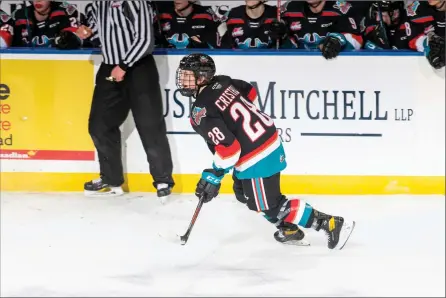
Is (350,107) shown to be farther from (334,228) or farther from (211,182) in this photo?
(211,182)

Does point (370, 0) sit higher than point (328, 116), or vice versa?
point (370, 0)

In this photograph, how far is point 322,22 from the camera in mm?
4410

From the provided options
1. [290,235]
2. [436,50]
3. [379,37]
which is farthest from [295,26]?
[290,235]

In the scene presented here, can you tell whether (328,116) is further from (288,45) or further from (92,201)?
(92,201)

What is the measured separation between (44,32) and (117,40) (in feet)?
1.87

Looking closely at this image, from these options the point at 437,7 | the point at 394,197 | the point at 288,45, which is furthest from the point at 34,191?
the point at 437,7

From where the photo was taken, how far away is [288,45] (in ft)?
14.7

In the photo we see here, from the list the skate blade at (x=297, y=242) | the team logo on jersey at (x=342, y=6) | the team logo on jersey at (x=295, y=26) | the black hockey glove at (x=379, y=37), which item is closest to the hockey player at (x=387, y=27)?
the black hockey glove at (x=379, y=37)

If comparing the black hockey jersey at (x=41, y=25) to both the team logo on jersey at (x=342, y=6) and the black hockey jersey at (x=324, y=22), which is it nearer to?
the black hockey jersey at (x=324, y=22)

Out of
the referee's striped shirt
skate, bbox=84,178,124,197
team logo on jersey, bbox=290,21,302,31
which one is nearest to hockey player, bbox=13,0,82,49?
the referee's striped shirt

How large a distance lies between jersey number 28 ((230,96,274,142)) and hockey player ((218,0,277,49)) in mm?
1172

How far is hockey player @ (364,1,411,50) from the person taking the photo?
171 inches

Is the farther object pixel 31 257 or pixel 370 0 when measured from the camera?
pixel 370 0

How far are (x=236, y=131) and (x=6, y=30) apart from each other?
1.76 metres
